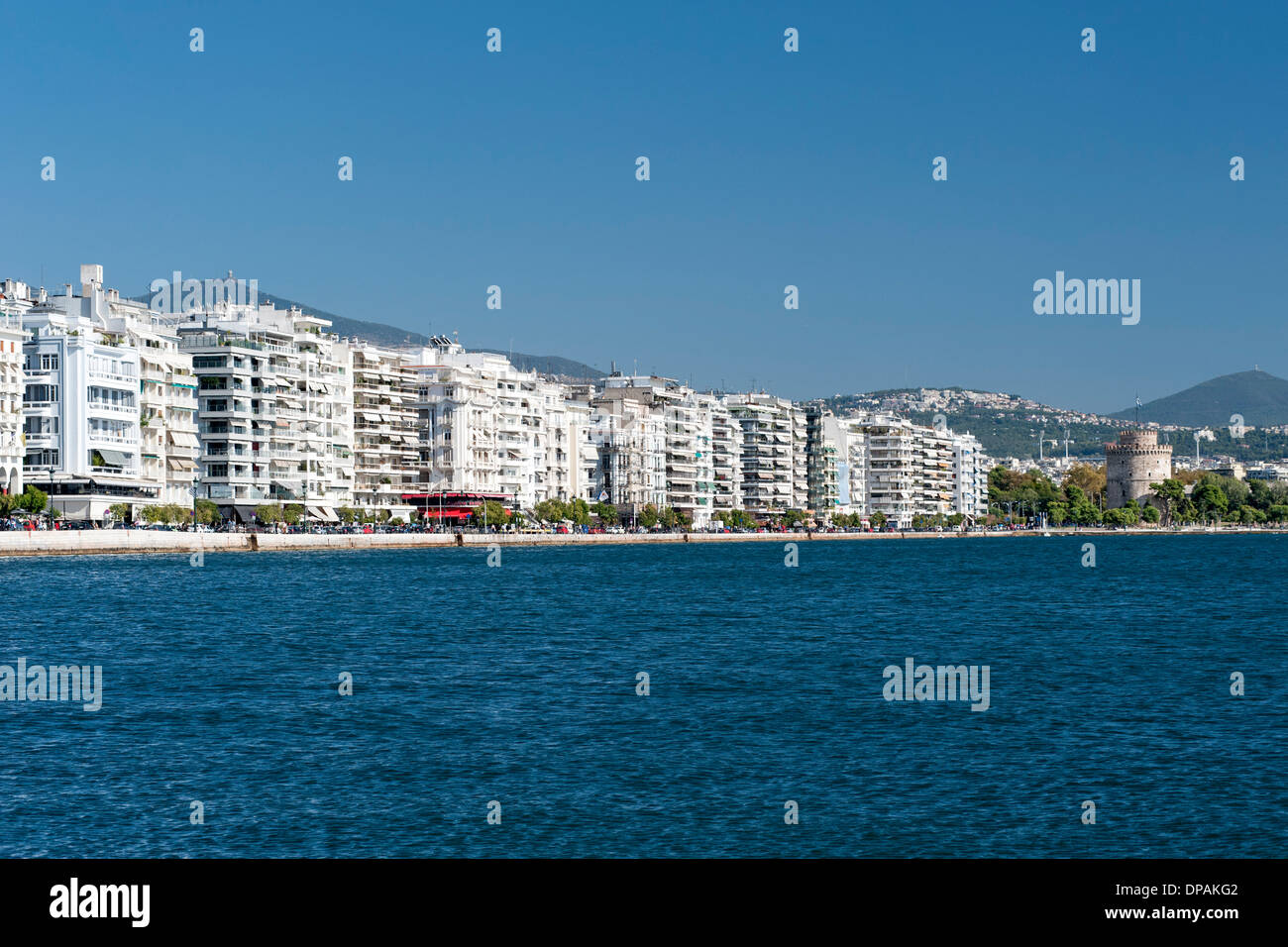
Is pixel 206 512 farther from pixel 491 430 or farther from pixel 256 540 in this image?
pixel 491 430

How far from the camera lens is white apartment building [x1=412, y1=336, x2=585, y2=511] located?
153375mm

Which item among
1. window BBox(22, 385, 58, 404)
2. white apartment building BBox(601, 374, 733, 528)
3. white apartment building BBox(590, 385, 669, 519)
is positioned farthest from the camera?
white apartment building BBox(601, 374, 733, 528)

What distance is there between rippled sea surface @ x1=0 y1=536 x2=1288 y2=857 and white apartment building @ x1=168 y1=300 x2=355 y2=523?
69.7 m

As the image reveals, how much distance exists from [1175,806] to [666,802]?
622 cm

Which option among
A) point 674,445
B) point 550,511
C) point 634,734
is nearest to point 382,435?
point 550,511

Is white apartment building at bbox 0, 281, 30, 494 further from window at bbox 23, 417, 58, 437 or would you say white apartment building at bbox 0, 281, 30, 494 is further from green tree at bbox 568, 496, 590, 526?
green tree at bbox 568, 496, 590, 526

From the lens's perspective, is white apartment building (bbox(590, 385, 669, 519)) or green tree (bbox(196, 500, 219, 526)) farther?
white apartment building (bbox(590, 385, 669, 519))

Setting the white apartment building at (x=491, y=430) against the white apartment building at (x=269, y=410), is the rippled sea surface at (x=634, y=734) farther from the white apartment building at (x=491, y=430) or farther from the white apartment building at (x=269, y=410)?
the white apartment building at (x=491, y=430)

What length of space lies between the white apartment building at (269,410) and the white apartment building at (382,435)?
144 inches

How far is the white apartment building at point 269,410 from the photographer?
125312 mm

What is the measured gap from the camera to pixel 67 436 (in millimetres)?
105750

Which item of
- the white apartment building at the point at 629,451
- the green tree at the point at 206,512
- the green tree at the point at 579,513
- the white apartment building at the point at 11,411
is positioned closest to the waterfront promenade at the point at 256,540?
the green tree at the point at 579,513

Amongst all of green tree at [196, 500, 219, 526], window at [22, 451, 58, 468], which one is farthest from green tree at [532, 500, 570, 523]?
window at [22, 451, 58, 468]
